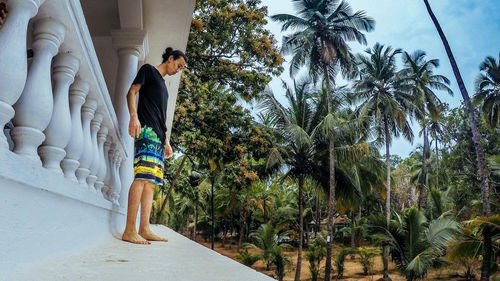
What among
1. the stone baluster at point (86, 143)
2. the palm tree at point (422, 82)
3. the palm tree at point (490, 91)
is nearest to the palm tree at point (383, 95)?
the palm tree at point (422, 82)

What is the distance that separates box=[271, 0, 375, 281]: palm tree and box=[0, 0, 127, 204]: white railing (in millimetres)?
15257

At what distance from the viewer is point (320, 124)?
15.5m

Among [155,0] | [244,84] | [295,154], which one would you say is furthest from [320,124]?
[155,0]

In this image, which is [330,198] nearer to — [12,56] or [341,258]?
[341,258]

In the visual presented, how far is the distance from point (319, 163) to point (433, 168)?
20.1 m

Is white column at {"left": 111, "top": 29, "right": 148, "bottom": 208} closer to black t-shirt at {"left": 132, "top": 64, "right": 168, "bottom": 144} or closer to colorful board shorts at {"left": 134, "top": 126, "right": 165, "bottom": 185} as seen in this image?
black t-shirt at {"left": 132, "top": 64, "right": 168, "bottom": 144}

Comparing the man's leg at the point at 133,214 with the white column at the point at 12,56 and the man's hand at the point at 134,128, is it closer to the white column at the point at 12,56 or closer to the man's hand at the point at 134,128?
the man's hand at the point at 134,128

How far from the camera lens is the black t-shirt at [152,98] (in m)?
2.67

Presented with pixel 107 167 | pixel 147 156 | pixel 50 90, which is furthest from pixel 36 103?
pixel 107 167

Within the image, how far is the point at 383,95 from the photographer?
71.4 feet

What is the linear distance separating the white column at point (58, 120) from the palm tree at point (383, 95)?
21.2 metres

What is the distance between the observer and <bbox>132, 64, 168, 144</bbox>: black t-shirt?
2.67 m

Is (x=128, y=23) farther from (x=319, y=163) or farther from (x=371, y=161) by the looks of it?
(x=371, y=161)

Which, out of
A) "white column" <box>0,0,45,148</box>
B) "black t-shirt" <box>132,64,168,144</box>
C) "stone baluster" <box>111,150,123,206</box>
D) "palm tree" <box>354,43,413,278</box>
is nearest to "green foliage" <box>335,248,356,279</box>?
"palm tree" <box>354,43,413,278</box>
